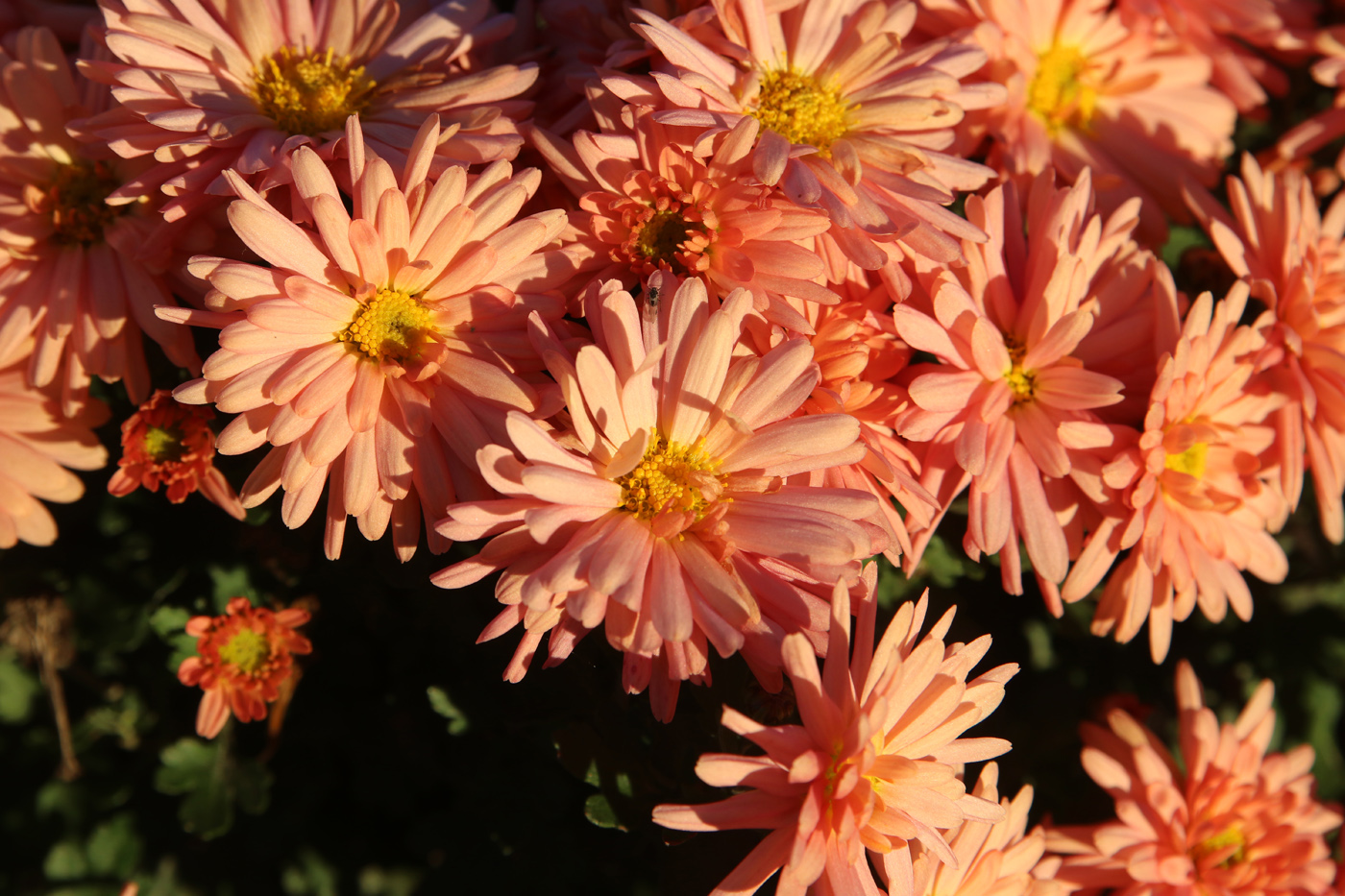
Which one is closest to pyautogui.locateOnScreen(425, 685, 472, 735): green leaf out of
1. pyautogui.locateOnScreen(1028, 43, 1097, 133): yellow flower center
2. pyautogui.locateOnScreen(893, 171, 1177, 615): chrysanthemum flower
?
pyautogui.locateOnScreen(893, 171, 1177, 615): chrysanthemum flower

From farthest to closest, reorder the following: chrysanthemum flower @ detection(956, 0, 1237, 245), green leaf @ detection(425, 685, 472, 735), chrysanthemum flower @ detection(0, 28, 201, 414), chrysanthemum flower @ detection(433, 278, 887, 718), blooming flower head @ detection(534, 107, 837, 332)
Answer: chrysanthemum flower @ detection(956, 0, 1237, 245) < green leaf @ detection(425, 685, 472, 735) < chrysanthemum flower @ detection(0, 28, 201, 414) < blooming flower head @ detection(534, 107, 837, 332) < chrysanthemum flower @ detection(433, 278, 887, 718)

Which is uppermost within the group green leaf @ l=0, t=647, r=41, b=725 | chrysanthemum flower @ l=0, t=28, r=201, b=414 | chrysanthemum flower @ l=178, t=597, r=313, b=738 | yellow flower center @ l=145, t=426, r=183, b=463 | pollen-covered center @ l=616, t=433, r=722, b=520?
chrysanthemum flower @ l=0, t=28, r=201, b=414

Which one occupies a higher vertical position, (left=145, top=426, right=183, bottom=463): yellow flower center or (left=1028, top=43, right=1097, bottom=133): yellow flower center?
(left=1028, top=43, right=1097, bottom=133): yellow flower center

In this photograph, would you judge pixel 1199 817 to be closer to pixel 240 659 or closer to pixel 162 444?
pixel 240 659

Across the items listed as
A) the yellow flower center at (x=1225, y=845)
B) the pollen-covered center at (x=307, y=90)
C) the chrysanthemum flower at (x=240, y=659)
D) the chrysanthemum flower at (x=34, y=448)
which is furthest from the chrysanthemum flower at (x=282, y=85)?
the yellow flower center at (x=1225, y=845)

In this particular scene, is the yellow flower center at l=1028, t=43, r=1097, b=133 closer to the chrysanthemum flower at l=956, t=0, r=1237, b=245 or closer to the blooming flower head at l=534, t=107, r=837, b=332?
the chrysanthemum flower at l=956, t=0, r=1237, b=245

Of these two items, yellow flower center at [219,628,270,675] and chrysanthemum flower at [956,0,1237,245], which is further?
A: chrysanthemum flower at [956,0,1237,245]

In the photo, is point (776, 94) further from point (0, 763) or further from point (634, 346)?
point (0, 763)
